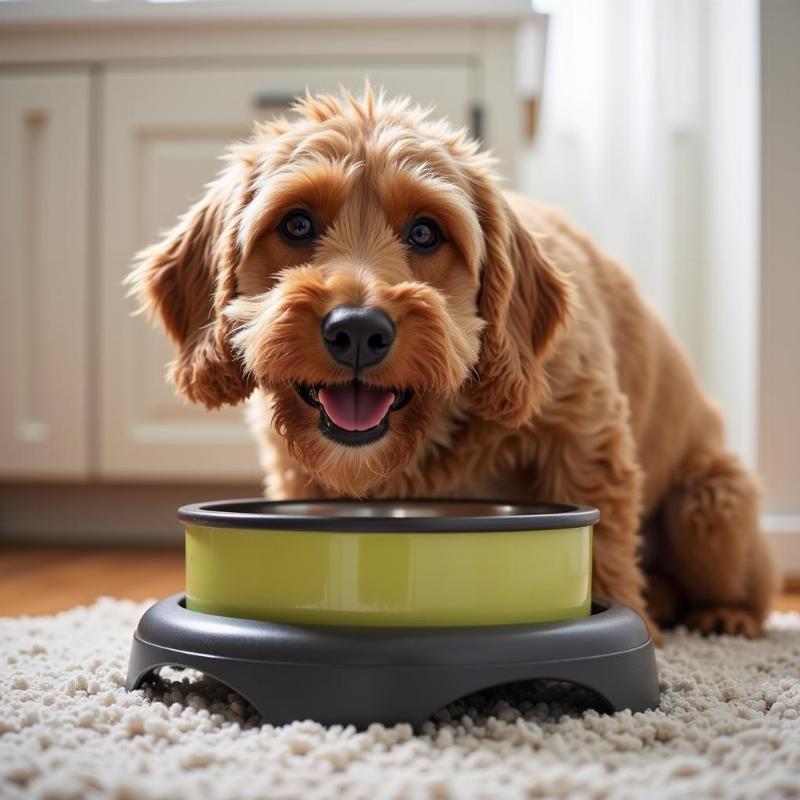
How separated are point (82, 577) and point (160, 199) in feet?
4.12

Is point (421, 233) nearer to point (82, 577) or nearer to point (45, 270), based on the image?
point (82, 577)

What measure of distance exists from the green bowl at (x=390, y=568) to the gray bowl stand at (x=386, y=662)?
0.09 ft

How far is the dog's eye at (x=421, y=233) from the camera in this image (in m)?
1.65

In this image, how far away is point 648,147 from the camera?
12.5 ft

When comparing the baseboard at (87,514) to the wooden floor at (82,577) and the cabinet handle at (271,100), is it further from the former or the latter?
the cabinet handle at (271,100)

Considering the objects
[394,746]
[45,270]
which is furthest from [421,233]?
[45,270]

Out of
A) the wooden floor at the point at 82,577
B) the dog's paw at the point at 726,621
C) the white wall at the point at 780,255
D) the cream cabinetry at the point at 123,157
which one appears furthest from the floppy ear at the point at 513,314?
the cream cabinetry at the point at 123,157

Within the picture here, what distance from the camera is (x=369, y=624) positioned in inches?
51.1

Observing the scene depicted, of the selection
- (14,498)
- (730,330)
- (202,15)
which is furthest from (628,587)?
(14,498)

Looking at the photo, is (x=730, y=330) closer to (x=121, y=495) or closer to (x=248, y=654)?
(x=121, y=495)

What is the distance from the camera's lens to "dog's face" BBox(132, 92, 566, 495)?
1.43 m

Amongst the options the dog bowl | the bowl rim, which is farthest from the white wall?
the dog bowl

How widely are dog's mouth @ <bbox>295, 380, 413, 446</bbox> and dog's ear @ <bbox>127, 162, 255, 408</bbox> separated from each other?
25cm

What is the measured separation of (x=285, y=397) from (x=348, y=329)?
28cm
